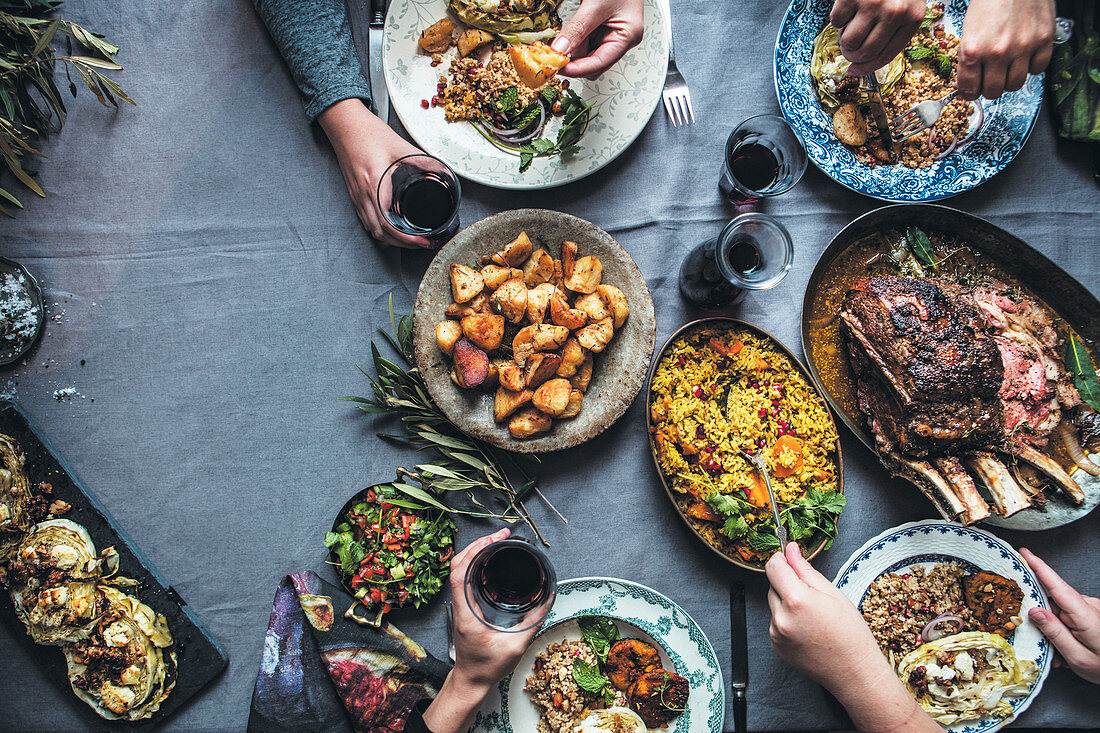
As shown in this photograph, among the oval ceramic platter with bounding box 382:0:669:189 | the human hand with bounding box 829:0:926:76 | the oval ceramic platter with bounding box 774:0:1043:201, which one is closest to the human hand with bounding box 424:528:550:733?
the oval ceramic platter with bounding box 382:0:669:189

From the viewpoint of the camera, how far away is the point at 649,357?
1372mm

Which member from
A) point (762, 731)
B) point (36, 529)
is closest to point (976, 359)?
point (762, 731)

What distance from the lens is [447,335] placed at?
52.6 inches

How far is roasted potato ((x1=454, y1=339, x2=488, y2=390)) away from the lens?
4.35 feet

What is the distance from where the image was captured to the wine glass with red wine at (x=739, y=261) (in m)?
1.35

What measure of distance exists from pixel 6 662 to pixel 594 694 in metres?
1.44

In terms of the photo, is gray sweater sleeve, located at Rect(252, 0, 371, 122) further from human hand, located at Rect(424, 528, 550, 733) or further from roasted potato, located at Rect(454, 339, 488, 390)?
human hand, located at Rect(424, 528, 550, 733)

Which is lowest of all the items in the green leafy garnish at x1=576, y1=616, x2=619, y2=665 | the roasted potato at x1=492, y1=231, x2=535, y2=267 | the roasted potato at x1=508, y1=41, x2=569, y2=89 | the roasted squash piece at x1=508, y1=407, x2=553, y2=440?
the green leafy garnish at x1=576, y1=616, x2=619, y2=665

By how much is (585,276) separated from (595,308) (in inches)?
3.3

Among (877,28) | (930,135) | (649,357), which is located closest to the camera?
(877,28)

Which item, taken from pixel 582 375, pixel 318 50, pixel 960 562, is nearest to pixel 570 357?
pixel 582 375

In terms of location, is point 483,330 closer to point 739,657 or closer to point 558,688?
point 558,688

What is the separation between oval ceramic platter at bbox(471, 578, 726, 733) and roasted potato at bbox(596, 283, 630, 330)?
62 centimetres

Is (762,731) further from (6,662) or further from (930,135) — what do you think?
(6,662)
